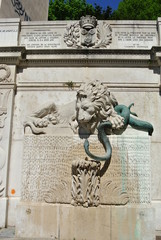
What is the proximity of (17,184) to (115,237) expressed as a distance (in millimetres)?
3423

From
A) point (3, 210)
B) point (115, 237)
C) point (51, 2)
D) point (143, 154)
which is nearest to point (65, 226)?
point (115, 237)

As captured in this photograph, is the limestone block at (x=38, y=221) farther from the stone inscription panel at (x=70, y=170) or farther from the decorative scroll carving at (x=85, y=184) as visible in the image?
the decorative scroll carving at (x=85, y=184)

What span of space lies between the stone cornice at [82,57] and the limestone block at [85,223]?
172 inches

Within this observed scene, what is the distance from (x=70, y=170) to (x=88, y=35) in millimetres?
4542

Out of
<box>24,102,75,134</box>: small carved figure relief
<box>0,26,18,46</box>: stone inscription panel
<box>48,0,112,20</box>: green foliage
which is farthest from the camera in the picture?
<box>48,0,112,20</box>: green foliage

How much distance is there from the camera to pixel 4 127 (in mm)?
7633

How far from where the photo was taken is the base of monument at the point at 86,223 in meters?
4.82

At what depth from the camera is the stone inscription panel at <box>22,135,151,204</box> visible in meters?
5.04

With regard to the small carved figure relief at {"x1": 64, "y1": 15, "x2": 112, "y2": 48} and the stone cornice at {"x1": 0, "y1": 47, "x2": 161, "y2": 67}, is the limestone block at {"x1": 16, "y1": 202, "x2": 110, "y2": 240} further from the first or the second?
the small carved figure relief at {"x1": 64, "y1": 15, "x2": 112, "y2": 48}

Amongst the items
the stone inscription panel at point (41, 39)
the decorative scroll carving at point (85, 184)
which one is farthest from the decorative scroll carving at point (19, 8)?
the decorative scroll carving at point (85, 184)

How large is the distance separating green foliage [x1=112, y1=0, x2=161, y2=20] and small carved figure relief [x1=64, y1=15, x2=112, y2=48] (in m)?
11.5

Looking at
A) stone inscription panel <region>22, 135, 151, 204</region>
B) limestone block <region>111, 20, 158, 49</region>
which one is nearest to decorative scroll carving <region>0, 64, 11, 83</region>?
limestone block <region>111, 20, 158, 49</region>

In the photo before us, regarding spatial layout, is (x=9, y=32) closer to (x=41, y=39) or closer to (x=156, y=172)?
(x=41, y=39)

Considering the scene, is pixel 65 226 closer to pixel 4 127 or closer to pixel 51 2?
pixel 4 127
